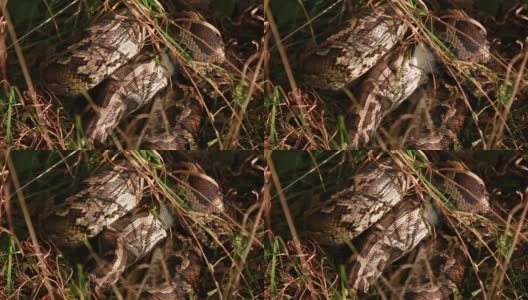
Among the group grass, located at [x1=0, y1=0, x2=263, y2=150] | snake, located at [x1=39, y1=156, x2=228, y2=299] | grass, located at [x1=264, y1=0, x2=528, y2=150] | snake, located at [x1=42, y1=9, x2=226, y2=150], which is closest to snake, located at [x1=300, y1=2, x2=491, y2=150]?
grass, located at [x1=264, y1=0, x2=528, y2=150]

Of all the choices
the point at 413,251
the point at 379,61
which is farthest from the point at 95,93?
the point at 413,251

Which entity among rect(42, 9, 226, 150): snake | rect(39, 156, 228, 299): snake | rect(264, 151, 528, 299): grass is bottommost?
rect(264, 151, 528, 299): grass

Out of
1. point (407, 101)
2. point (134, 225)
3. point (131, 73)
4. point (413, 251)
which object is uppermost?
point (131, 73)

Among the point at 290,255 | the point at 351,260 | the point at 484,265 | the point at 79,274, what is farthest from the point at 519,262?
the point at 79,274

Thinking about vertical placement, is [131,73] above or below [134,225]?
above

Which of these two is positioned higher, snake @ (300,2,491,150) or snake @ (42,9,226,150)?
snake @ (42,9,226,150)

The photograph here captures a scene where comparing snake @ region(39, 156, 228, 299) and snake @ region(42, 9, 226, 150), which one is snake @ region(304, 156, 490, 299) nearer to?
snake @ region(39, 156, 228, 299)

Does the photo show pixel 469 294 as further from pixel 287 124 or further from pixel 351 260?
pixel 287 124

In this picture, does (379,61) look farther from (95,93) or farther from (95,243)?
(95,243)
